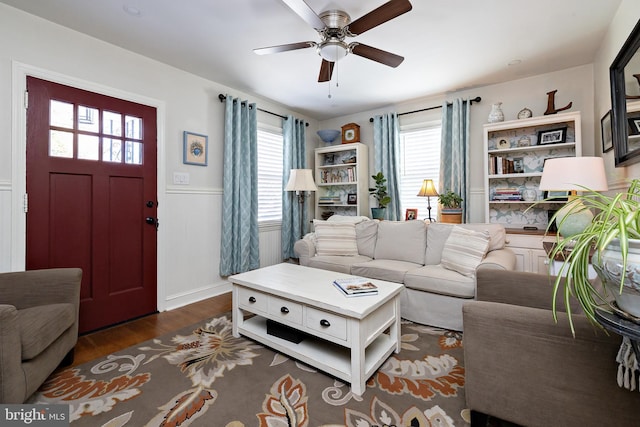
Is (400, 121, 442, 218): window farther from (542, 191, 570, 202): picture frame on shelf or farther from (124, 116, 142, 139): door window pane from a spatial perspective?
(124, 116, 142, 139): door window pane

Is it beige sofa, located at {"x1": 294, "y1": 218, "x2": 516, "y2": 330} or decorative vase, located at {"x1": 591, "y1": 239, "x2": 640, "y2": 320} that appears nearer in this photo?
decorative vase, located at {"x1": 591, "y1": 239, "x2": 640, "y2": 320}

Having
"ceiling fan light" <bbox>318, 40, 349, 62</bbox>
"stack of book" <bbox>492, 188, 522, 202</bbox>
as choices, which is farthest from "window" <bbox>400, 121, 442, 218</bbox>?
"ceiling fan light" <bbox>318, 40, 349, 62</bbox>

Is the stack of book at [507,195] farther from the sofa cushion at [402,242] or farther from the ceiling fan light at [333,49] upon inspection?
the ceiling fan light at [333,49]

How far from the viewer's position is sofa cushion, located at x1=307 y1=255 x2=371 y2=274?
296cm

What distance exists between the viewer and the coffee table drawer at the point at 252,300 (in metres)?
2.13

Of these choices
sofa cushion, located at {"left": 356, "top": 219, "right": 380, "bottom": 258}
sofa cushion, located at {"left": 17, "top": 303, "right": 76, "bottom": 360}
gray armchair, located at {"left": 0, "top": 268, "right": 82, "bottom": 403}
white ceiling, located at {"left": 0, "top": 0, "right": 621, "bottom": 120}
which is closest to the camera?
gray armchair, located at {"left": 0, "top": 268, "right": 82, "bottom": 403}

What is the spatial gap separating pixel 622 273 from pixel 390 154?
3.54 metres

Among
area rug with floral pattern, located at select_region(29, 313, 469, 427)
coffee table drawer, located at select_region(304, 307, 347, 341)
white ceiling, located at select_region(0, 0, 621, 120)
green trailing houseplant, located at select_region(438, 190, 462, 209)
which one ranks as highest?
white ceiling, located at select_region(0, 0, 621, 120)

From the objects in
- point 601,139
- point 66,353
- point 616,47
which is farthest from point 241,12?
point 601,139

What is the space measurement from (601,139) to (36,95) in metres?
4.85

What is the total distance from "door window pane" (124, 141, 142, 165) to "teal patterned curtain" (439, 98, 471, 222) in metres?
3.45

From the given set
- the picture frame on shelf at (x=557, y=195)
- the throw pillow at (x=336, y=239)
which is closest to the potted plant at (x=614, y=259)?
the picture frame on shelf at (x=557, y=195)

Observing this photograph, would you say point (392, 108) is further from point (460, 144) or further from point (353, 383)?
point (353, 383)

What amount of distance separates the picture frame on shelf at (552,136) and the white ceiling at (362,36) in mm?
660
